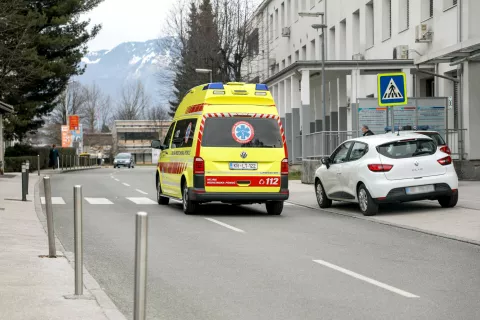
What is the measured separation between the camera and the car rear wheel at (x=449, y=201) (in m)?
17.2

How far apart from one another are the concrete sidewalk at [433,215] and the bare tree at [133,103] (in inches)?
5125

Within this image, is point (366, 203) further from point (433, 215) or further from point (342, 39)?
point (342, 39)

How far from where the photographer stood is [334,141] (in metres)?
29.8

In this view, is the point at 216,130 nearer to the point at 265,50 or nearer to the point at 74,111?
the point at 265,50

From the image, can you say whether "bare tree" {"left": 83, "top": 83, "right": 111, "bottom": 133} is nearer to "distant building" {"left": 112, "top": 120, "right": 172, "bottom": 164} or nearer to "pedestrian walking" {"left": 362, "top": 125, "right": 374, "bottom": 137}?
"distant building" {"left": 112, "top": 120, "right": 172, "bottom": 164}

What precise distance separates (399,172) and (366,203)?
922 millimetres

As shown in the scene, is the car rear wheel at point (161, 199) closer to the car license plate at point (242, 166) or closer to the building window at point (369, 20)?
the car license plate at point (242, 166)

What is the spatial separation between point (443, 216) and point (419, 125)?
9.87 m

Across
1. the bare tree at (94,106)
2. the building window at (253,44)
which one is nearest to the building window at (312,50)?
the building window at (253,44)

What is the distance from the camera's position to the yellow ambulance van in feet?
54.7

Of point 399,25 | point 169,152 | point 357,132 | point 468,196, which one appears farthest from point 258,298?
point 399,25

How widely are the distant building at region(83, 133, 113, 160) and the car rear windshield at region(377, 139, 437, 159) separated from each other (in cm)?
11673

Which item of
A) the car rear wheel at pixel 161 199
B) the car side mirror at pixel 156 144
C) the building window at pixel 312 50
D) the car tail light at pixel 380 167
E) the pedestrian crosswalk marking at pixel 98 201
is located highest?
the building window at pixel 312 50

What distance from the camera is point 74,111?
4471 inches
